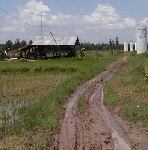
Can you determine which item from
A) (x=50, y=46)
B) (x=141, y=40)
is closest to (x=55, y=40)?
(x=50, y=46)

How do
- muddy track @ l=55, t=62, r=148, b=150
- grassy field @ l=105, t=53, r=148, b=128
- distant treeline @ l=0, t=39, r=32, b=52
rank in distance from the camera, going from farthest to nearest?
distant treeline @ l=0, t=39, r=32, b=52 < grassy field @ l=105, t=53, r=148, b=128 < muddy track @ l=55, t=62, r=148, b=150

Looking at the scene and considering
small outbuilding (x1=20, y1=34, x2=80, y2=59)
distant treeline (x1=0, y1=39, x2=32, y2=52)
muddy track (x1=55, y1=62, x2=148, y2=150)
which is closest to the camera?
muddy track (x1=55, y1=62, x2=148, y2=150)

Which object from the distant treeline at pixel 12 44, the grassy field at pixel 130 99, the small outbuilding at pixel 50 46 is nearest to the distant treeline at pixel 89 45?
the distant treeline at pixel 12 44

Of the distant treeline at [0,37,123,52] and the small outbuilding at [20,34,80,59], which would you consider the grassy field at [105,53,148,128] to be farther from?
the distant treeline at [0,37,123,52]

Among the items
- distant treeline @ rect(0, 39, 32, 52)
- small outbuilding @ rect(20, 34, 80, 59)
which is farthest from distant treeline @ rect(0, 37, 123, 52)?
small outbuilding @ rect(20, 34, 80, 59)

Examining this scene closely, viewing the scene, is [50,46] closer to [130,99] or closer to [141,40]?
[141,40]

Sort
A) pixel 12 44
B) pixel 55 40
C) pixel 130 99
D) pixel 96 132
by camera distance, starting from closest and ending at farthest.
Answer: pixel 96 132 < pixel 130 99 < pixel 55 40 < pixel 12 44

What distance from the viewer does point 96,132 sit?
937 cm

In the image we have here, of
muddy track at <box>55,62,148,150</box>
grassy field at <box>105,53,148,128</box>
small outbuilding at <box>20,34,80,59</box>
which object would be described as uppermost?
small outbuilding at <box>20,34,80,59</box>

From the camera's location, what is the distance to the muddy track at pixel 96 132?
26.7 ft

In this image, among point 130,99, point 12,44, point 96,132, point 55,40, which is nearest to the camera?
point 96,132

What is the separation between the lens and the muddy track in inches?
320

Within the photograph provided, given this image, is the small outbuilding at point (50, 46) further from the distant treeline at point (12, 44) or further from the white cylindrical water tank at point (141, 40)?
the distant treeline at point (12, 44)

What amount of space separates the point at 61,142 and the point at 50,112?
323 centimetres
